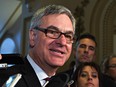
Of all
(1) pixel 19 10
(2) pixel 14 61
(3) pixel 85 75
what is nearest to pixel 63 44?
(2) pixel 14 61

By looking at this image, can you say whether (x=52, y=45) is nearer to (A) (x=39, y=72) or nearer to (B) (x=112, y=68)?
(A) (x=39, y=72)

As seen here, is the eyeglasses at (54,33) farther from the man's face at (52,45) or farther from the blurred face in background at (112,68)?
the blurred face in background at (112,68)

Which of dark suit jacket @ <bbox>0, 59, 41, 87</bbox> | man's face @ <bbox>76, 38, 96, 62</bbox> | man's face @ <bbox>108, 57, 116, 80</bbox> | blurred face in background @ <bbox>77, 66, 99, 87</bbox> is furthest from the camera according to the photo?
man's face @ <bbox>108, 57, 116, 80</bbox>

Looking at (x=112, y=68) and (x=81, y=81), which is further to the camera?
(x=112, y=68)

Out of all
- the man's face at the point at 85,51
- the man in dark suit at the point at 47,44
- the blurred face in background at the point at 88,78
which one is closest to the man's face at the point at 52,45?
the man in dark suit at the point at 47,44

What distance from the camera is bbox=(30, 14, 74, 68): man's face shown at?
3.96 ft

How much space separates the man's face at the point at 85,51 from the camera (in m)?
2.66

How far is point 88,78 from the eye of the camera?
2.49m

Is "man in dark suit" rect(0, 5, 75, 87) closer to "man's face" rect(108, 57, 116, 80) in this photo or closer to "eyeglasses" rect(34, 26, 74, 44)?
"eyeglasses" rect(34, 26, 74, 44)


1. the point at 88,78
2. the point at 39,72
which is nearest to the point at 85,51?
the point at 88,78

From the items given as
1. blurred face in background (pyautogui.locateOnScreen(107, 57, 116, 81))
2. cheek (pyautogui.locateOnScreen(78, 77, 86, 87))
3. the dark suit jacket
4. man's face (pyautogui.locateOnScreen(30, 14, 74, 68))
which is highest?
man's face (pyautogui.locateOnScreen(30, 14, 74, 68))

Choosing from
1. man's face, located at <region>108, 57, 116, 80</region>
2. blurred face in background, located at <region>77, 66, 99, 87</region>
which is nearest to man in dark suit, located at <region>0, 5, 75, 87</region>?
blurred face in background, located at <region>77, 66, 99, 87</region>

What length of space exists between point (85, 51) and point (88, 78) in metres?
0.28

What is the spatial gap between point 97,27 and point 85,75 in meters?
2.79
